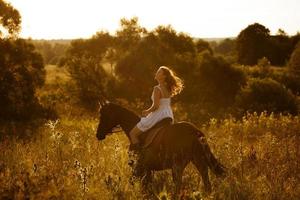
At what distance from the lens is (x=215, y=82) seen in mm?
45656

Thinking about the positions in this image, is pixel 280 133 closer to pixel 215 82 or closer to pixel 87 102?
pixel 87 102

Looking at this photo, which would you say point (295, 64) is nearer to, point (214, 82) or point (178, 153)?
point (214, 82)

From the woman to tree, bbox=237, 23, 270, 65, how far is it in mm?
62861

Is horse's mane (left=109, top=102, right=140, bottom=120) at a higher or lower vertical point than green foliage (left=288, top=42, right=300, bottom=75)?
higher

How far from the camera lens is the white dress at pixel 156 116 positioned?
9688 mm

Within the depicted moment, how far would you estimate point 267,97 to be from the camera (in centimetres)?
3706

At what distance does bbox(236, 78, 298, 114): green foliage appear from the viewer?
36.3m

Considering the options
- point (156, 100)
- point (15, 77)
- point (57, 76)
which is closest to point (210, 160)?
point (156, 100)

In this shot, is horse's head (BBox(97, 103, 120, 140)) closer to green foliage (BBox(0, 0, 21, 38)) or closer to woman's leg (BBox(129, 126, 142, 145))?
woman's leg (BBox(129, 126, 142, 145))

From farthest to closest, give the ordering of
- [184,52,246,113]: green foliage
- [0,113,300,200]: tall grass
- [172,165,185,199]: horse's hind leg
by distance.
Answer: [184,52,246,113]: green foliage, [172,165,185,199]: horse's hind leg, [0,113,300,200]: tall grass

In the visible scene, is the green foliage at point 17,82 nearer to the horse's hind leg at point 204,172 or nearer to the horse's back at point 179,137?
the horse's back at point 179,137

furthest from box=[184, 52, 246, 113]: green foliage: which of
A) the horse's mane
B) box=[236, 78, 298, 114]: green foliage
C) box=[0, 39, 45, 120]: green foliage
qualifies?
the horse's mane

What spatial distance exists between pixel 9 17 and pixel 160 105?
21.9 metres

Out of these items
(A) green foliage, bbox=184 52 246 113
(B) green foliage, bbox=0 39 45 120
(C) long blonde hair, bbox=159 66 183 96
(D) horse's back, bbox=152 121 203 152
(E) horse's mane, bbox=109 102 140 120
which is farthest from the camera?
(A) green foliage, bbox=184 52 246 113
